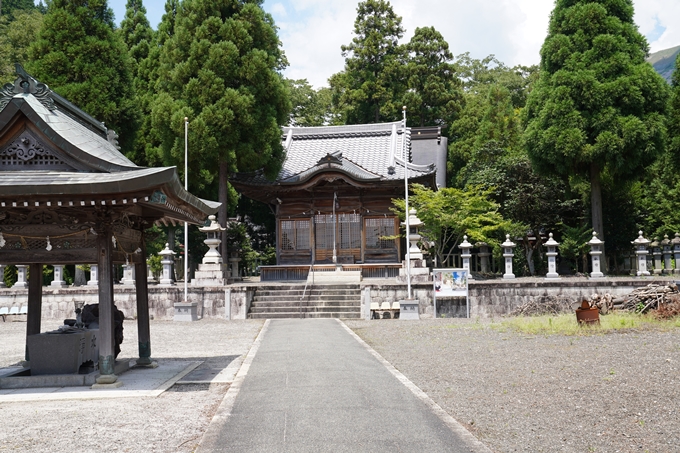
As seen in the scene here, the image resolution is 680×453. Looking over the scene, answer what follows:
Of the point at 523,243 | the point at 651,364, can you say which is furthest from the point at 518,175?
the point at 651,364

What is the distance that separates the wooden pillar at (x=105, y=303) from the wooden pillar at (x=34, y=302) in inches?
75.7

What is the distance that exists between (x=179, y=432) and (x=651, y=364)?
6759 mm

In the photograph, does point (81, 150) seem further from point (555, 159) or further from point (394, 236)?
point (555, 159)

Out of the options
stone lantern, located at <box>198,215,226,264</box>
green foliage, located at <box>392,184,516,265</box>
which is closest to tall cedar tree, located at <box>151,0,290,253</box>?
stone lantern, located at <box>198,215,226,264</box>

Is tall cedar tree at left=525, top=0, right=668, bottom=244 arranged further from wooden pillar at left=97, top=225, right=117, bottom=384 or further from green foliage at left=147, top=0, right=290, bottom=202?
wooden pillar at left=97, top=225, right=117, bottom=384

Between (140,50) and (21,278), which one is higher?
(140,50)

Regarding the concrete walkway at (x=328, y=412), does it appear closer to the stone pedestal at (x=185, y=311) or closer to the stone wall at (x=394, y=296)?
the stone wall at (x=394, y=296)

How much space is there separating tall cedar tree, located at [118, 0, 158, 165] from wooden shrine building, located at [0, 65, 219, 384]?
19895 mm

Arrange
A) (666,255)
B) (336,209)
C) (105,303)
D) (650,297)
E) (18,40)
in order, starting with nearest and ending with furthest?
(105,303)
(650,297)
(666,255)
(336,209)
(18,40)

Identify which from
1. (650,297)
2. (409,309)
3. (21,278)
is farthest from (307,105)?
(650,297)

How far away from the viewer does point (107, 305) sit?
8.17 metres

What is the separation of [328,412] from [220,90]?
777 inches

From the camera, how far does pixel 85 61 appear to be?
76.8 feet

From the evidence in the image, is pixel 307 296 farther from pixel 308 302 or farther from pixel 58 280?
pixel 58 280
